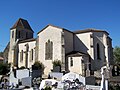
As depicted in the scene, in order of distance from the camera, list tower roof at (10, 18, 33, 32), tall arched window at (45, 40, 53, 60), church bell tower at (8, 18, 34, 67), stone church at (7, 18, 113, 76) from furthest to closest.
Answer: tower roof at (10, 18, 33, 32), church bell tower at (8, 18, 34, 67), tall arched window at (45, 40, 53, 60), stone church at (7, 18, 113, 76)

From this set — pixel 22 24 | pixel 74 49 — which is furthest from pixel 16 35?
pixel 74 49

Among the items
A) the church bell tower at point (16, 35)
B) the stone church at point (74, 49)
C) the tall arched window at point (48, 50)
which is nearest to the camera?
the stone church at point (74, 49)

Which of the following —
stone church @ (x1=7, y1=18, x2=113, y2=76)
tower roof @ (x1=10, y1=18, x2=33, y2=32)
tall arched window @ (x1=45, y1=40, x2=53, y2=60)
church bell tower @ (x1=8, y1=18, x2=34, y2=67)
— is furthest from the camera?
tower roof @ (x1=10, y1=18, x2=33, y2=32)

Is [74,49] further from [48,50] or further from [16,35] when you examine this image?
[16,35]

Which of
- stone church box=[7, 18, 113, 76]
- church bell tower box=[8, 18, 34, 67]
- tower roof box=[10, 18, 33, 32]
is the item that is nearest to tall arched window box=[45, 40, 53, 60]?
stone church box=[7, 18, 113, 76]

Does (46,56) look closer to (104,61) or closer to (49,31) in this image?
(49,31)

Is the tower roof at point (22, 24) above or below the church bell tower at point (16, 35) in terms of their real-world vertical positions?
above

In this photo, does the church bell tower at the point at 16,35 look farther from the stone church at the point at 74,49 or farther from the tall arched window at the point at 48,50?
the tall arched window at the point at 48,50

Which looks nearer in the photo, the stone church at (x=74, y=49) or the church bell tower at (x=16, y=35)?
the stone church at (x=74, y=49)

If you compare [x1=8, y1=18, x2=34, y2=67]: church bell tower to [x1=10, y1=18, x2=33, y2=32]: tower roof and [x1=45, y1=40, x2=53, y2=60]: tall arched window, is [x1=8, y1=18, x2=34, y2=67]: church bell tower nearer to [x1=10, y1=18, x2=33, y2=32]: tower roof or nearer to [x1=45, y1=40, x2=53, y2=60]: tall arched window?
[x1=10, y1=18, x2=33, y2=32]: tower roof

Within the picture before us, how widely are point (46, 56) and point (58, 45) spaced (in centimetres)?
389

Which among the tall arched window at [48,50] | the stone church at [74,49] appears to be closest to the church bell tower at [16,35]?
the stone church at [74,49]

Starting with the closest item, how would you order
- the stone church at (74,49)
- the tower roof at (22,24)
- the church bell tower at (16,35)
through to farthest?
the stone church at (74,49)
the church bell tower at (16,35)
the tower roof at (22,24)

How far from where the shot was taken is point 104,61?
38781 mm
